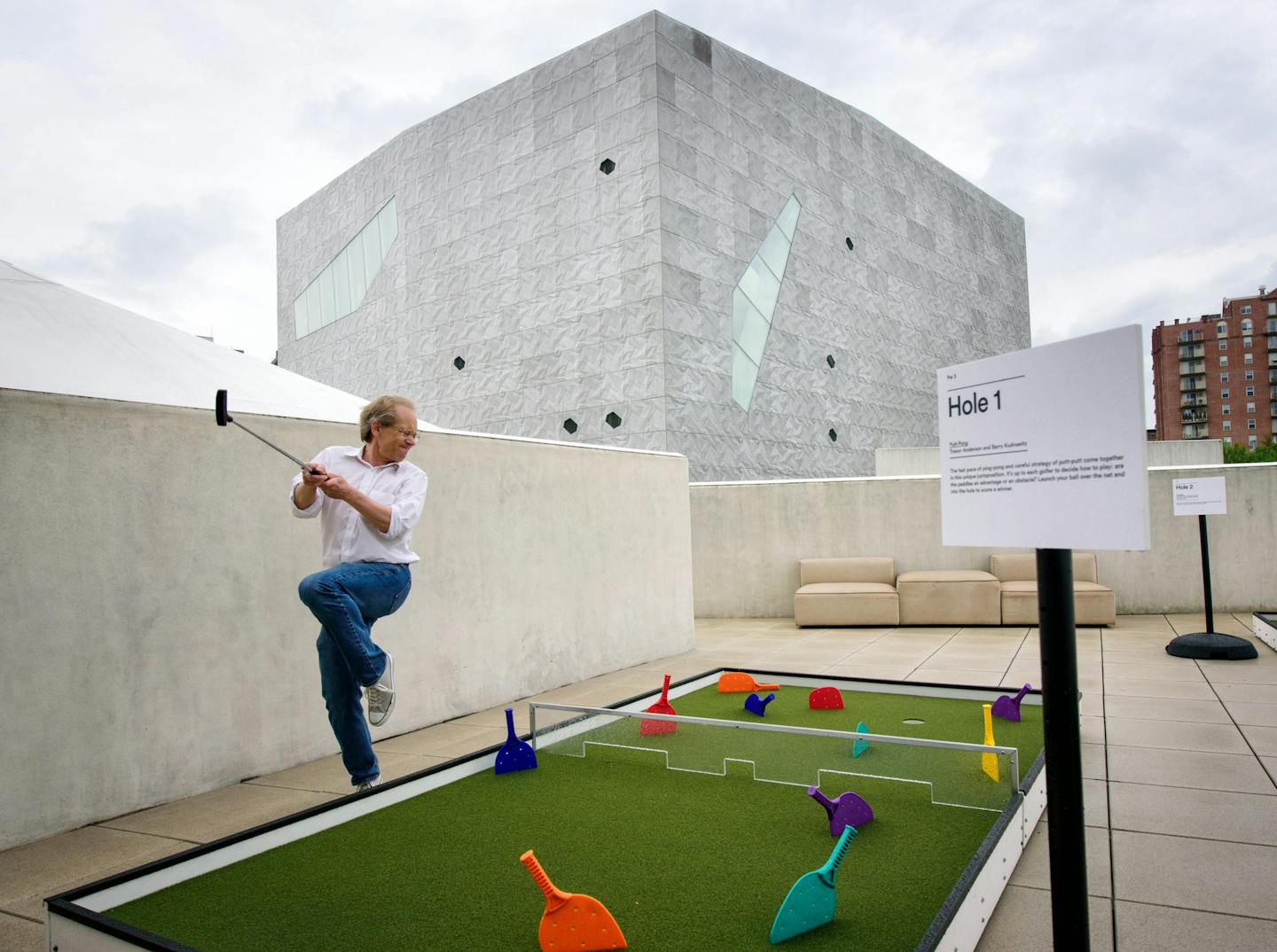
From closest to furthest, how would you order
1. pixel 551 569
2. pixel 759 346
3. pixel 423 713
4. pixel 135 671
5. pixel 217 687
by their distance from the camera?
pixel 135 671 → pixel 217 687 → pixel 423 713 → pixel 551 569 → pixel 759 346

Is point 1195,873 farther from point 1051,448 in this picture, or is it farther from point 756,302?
point 756,302

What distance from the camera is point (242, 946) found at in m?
1.98

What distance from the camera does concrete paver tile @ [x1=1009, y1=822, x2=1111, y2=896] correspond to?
7.91ft

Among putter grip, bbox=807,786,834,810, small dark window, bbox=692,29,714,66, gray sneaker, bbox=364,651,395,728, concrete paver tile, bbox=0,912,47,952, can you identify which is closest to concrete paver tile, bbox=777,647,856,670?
putter grip, bbox=807,786,834,810

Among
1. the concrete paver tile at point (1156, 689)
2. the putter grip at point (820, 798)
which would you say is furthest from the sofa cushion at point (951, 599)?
the putter grip at point (820, 798)

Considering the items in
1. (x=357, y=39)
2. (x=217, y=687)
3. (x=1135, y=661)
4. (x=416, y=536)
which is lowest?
(x=1135, y=661)

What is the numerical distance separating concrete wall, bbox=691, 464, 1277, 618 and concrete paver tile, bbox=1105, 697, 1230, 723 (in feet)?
14.3

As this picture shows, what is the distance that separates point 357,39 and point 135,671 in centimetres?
1822

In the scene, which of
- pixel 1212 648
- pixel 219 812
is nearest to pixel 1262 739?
pixel 1212 648

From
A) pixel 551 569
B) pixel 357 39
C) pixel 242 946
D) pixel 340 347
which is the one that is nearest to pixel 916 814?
pixel 242 946

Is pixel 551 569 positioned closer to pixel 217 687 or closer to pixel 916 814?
pixel 217 687

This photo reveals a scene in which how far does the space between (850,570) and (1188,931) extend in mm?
7585

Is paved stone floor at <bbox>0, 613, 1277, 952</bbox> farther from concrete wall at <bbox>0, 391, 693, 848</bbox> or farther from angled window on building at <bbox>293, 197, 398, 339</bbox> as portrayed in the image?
angled window on building at <bbox>293, 197, 398, 339</bbox>

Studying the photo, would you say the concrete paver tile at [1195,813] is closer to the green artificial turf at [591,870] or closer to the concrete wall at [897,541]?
the green artificial turf at [591,870]
